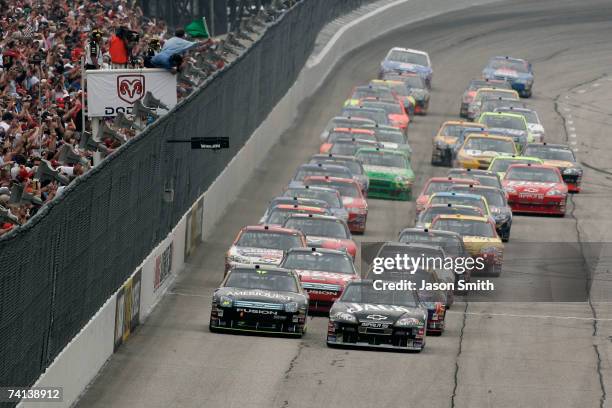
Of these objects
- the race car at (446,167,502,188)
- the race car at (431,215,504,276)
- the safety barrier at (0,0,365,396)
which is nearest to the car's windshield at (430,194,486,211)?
the race car at (431,215,504,276)

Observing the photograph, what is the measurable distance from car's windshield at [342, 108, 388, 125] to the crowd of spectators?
804 centimetres

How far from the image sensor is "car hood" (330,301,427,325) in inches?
998

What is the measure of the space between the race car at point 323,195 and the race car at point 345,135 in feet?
26.2

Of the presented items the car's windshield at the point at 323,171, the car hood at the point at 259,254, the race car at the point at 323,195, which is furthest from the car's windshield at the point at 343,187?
the car hood at the point at 259,254

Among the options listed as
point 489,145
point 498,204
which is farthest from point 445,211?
point 489,145

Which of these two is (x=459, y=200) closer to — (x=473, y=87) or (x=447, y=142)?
(x=447, y=142)

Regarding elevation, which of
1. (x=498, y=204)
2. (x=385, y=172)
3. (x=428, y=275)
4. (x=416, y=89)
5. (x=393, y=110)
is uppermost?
(x=416, y=89)

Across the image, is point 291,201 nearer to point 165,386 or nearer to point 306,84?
point 165,386

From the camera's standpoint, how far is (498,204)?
38.0 m

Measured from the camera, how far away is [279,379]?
75.0 feet

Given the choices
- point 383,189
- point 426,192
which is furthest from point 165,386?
point 383,189

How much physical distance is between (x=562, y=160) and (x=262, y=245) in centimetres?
1583

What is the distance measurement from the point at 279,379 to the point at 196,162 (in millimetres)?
11874

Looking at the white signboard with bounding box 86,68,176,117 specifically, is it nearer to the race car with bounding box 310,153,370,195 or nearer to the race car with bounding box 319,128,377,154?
the race car with bounding box 310,153,370,195
